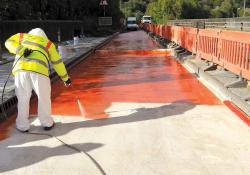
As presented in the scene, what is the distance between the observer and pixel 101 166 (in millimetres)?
5219

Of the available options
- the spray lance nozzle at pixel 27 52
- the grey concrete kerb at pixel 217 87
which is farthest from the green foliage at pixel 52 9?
the spray lance nozzle at pixel 27 52

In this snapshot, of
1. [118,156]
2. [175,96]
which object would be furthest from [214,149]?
[175,96]

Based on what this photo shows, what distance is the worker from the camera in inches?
263

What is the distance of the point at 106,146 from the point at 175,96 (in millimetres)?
3956

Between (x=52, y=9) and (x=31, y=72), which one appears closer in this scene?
(x=31, y=72)

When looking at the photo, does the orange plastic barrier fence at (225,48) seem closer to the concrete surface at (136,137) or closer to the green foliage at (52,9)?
the concrete surface at (136,137)

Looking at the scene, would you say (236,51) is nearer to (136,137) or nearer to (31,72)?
(136,137)

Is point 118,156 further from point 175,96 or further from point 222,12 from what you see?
point 222,12

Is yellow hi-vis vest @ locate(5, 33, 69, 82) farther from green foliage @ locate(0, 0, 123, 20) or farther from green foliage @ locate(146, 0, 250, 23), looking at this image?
green foliage @ locate(146, 0, 250, 23)

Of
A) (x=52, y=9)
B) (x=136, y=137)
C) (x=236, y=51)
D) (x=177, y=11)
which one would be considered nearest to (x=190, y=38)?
(x=236, y=51)

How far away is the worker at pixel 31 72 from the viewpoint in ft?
21.9

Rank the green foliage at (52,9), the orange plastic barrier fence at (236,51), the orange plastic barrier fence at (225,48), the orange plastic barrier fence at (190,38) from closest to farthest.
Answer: the orange plastic barrier fence at (236,51)
the orange plastic barrier fence at (225,48)
the orange plastic barrier fence at (190,38)
the green foliage at (52,9)

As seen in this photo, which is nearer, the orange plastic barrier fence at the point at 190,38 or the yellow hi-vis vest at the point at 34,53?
the yellow hi-vis vest at the point at 34,53

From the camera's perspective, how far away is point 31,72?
6.67 m
